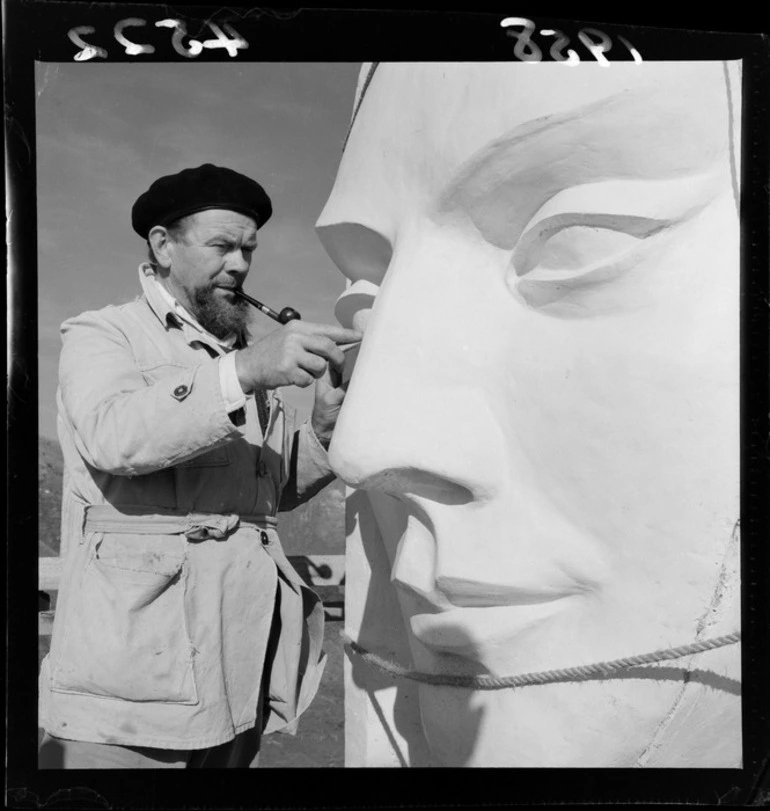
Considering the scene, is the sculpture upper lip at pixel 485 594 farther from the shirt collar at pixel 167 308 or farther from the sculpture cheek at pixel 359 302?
the shirt collar at pixel 167 308

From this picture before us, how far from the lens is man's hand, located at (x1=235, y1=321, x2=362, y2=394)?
1.55 meters

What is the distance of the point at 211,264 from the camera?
6.36 ft

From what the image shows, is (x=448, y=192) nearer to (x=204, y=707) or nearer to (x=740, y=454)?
(x=740, y=454)

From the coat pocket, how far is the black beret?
663 millimetres

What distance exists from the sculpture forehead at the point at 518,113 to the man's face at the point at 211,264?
1.49ft

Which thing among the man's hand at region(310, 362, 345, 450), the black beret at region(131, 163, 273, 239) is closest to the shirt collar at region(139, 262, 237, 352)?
the black beret at region(131, 163, 273, 239)

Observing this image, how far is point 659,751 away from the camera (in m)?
1.34

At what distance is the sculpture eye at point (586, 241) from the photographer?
4.15ft

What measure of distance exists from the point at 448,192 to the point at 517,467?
0.40 m

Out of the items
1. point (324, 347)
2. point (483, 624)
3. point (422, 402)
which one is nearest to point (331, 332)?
point (324, 347)
